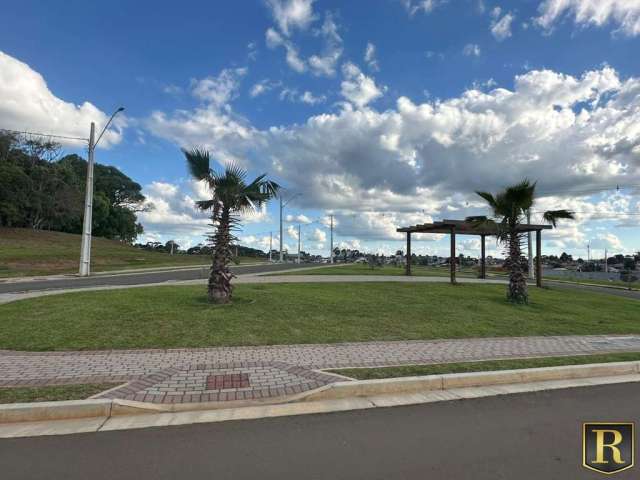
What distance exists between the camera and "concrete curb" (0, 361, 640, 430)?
166 inches

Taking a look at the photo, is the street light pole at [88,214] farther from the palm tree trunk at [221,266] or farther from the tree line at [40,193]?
the tree line at [40,193]

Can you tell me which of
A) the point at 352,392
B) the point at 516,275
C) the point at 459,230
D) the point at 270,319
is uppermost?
the point at 459,230

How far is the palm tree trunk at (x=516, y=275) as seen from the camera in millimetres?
13922

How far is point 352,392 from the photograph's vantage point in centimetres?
505

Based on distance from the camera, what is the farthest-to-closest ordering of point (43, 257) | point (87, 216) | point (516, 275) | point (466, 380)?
point (43, 257) → point (87, 216) → point (516, 275) → point (466, 380)

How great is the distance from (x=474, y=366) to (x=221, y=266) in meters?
6.54

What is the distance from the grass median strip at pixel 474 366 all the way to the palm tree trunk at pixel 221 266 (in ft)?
17.6

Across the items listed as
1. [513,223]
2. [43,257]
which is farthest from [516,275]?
[43,257]

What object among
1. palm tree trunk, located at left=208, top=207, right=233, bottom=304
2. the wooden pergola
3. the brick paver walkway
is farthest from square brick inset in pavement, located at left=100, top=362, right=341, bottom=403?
the wooden pergola

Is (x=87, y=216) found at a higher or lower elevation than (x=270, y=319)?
higher

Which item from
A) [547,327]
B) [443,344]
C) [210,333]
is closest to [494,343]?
[443,344]

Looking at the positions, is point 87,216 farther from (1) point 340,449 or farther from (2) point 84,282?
(1) point 340,449

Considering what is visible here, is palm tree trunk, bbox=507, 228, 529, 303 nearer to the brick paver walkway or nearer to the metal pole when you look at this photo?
the brick paver walkway

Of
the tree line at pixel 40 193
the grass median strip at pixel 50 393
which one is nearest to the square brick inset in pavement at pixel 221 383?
the grass median strip at pixel 50 393
